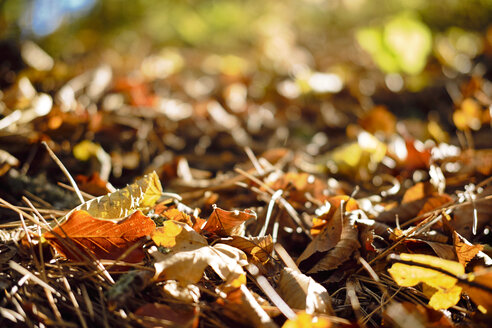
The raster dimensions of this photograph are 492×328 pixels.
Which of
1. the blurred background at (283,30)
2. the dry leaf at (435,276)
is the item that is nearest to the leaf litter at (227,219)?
the dry leaf at (435,276)

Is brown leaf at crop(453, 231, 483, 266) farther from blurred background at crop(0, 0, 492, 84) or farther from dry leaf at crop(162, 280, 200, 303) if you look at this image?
blurred background at crop(0, 0, 492, 84)

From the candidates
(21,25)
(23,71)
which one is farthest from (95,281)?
(21,25)

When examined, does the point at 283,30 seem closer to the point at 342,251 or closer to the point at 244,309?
the point at 342,251

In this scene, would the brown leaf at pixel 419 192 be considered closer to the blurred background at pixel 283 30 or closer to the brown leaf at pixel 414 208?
the brown leaf at pixel 414 208

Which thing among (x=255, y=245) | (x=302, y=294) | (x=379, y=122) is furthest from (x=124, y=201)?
(x=379, y=122)

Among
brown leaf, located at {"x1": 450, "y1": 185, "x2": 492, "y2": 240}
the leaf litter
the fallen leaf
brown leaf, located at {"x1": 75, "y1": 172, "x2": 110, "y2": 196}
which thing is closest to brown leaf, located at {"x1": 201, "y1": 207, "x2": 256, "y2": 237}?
the leaf litter

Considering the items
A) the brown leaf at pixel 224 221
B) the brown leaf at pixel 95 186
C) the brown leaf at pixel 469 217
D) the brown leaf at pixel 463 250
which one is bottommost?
the brown leaf at pixel 469 217
